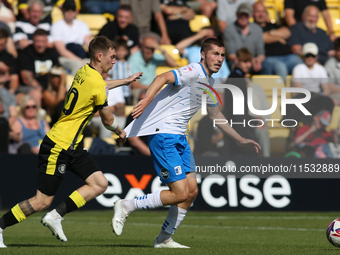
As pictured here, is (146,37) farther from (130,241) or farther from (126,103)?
(130,241)

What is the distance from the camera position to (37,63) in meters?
12.9

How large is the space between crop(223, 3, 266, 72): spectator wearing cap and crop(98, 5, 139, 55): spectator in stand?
2.26 meters

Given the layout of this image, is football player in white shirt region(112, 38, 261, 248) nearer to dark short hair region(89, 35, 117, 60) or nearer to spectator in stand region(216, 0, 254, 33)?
dark short hair region(89, 35, 117, 60)

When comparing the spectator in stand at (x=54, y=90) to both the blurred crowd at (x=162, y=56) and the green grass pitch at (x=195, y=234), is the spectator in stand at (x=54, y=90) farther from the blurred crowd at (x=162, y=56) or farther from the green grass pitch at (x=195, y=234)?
the green grass pitch at (x=195, y=234)

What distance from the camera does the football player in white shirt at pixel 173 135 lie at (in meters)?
6.44

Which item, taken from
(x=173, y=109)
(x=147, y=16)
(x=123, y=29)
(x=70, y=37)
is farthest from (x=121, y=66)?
(x=173, y=109)

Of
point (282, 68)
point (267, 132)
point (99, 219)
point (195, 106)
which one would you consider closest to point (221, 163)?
point (267, 132)

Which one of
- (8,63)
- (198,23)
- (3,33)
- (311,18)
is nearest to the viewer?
(8,63)

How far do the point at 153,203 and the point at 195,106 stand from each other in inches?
49.2

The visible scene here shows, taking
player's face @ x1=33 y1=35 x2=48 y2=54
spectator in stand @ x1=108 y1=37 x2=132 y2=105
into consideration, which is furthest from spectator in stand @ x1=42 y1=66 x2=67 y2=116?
spectator in stand @ x1=108 y1=37 x2=132 y2=105

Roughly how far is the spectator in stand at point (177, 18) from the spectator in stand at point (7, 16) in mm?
3873

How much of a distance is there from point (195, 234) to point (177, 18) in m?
7.75

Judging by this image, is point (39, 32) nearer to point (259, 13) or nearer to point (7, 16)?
point (7, 16)

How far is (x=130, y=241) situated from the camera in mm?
7551
